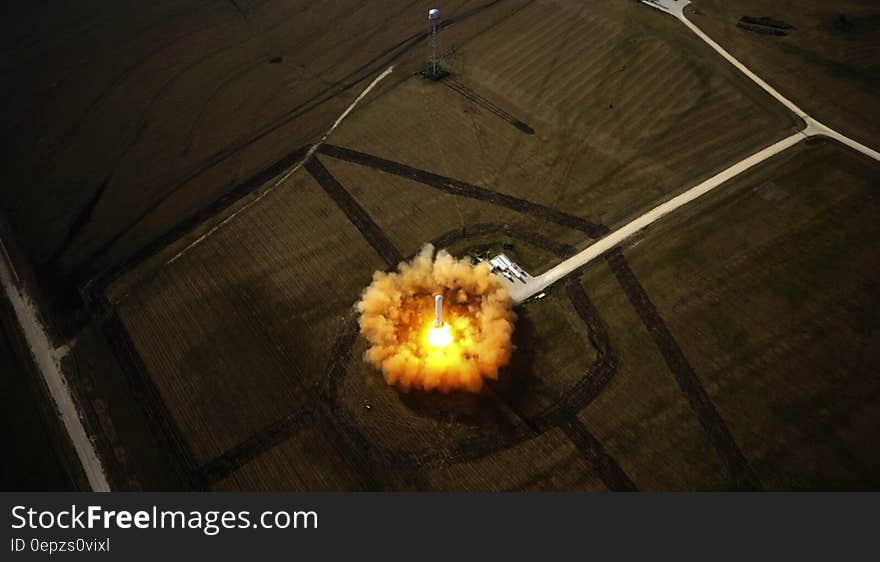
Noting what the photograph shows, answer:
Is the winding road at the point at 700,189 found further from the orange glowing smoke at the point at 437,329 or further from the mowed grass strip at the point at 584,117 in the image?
the orange glowing smoke at the point at 437,329

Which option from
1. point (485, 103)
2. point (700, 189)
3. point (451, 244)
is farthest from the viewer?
point (485, 103)

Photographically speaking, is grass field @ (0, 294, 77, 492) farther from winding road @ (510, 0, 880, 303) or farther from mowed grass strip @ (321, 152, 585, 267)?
winding road @ (510, 0, 880, 303)

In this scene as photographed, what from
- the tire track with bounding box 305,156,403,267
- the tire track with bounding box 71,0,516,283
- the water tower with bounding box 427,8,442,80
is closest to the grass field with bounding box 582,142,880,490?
the tire track with bounding box 305,156,403,267

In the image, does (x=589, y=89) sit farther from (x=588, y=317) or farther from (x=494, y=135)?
(x=588, y=317)

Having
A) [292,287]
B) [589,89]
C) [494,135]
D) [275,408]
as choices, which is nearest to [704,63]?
[589,89]

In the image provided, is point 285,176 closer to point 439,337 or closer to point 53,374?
point 439,337

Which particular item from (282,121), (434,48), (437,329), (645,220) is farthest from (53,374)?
(434,48)

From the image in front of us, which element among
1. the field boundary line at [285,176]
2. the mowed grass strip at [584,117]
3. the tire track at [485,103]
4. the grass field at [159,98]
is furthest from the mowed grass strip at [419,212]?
the tire track at [485,103]

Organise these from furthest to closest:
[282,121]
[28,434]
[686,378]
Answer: [282,121] → [686,378] → [28,434]
